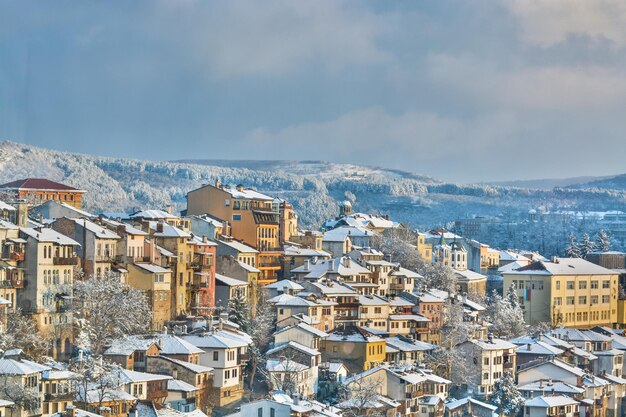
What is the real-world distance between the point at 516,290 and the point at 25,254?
54.1 metres

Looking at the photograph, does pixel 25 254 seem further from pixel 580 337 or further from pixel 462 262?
pixel 462 262

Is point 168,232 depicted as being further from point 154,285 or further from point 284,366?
point 284,366

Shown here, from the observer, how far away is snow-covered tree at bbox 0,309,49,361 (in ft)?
209

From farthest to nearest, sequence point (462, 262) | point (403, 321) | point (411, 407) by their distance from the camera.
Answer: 1. point (462, 262)
2. point (403, 321)
3. point (411, 407)

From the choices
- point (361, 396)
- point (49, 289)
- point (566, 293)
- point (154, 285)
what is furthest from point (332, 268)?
point (566, 293)

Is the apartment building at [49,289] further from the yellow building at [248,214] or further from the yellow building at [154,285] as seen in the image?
the yellow building at [248,214]

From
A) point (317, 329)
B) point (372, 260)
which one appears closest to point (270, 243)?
point (372, 260)

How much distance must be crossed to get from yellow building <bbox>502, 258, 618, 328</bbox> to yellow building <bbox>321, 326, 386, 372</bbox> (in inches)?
1317

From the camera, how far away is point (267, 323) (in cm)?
7988

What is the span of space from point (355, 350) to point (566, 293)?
38.5 m

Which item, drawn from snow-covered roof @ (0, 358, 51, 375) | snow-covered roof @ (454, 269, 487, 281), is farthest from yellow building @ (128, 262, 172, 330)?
snow-covered roof @ (454, 269, 487, 281)

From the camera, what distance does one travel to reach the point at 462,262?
124m

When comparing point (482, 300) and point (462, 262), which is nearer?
point (482, 300)

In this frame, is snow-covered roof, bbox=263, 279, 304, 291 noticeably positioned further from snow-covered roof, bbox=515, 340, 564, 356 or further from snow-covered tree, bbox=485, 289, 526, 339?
snow-covered tree, bbox=485, 289, 526, 339
